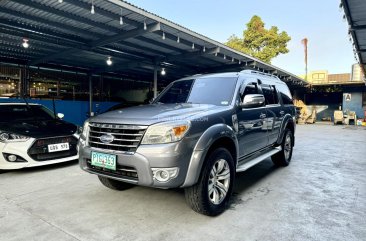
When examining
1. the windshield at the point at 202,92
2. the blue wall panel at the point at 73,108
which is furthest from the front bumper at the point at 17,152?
the blue wall panel at the point at 73,108

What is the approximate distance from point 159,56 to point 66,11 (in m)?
5.12

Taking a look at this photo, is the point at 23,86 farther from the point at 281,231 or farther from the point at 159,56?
the point at 281,231

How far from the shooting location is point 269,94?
15.1ft

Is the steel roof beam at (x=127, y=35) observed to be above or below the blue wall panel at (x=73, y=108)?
above

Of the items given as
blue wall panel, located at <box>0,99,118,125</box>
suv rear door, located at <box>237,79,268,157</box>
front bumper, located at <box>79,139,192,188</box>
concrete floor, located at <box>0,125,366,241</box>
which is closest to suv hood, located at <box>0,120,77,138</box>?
concrete floor, located at <box>0,125,366,241</box>

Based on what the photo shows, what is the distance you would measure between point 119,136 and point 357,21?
840 centimetres

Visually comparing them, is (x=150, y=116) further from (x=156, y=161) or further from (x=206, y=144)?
(x=206, y=144)

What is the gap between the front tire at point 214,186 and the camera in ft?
8.68

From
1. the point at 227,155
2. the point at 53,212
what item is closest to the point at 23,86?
the point at 53,212

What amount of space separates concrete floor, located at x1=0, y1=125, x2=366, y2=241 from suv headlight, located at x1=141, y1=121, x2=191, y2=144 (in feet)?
3.00

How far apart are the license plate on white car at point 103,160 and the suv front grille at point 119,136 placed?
3.8 inches

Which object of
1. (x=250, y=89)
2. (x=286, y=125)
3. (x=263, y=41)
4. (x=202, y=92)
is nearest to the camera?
(x=202, y=92)

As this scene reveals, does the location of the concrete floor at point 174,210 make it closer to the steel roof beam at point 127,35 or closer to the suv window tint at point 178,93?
the suv window tint at point 178,93

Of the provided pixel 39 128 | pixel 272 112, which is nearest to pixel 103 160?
pixel 39 128
